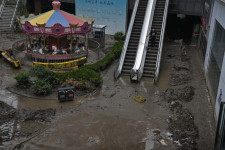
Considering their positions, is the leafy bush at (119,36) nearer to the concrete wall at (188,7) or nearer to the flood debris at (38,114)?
the concrete wall at (188,7)

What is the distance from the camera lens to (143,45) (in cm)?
2122

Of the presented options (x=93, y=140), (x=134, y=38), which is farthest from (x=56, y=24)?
(x=93, y=140)

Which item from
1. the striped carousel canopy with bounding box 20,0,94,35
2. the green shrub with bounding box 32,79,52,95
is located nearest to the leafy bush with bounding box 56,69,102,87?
the green shrub with bounding box 32,79,52,95

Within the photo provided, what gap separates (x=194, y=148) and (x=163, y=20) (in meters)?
14.5

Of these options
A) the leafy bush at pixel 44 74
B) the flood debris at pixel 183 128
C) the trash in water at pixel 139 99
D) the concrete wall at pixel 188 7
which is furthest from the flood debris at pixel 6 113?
the concrete wall at pixel 188 7

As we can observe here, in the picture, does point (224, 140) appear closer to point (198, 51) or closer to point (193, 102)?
point (193, 102)

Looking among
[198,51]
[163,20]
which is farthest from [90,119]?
[198,51]

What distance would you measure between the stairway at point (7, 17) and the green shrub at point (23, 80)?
644 inches

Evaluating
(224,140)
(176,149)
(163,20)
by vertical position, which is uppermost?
(163,20)

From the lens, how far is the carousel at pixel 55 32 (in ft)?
66.2

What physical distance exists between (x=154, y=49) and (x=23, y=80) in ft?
33.2

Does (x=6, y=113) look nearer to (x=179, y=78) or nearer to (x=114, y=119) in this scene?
(x=114, y=119)

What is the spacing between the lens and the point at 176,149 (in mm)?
11250

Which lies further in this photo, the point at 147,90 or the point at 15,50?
the point at 15,50
